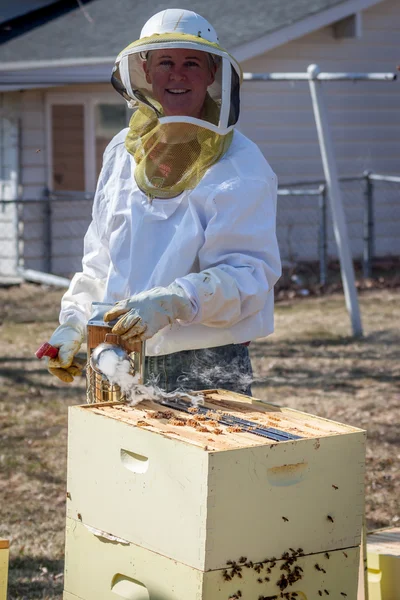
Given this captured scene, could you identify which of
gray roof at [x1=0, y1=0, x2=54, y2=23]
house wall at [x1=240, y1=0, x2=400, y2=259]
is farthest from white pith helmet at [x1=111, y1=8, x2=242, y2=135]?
gray roof at [x1=0, y1=0, x2=54, y2=23]

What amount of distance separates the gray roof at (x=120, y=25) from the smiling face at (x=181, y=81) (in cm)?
940

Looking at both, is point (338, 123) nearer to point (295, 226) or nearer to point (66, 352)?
point (295, 226)

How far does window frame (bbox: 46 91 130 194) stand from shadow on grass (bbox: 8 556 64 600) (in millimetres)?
8927

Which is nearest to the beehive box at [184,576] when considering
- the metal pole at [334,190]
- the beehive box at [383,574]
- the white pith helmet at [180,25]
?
the beehive box at [383,574]

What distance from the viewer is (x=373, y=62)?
13797 mm

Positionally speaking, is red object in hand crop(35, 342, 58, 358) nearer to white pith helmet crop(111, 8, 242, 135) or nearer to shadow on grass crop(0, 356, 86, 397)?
white pith helmet crop(111, 8, 242, 135)

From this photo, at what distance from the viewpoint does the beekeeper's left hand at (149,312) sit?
8.85 ft

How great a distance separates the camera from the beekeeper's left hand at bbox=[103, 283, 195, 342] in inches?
106

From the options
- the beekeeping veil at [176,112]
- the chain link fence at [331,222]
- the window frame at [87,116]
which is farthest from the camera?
the chain link fence at [331,222]

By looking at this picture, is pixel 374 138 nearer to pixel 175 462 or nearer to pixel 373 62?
pixel 373 62

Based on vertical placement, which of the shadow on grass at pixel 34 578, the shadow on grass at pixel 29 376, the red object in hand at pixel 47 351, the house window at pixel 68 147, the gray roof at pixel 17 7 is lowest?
the shadow on grass at pixel 34 578

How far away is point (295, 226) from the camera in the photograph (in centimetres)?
1363

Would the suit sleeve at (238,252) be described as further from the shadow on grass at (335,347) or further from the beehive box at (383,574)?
the shadow on grass at (335,347)

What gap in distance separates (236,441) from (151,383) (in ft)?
2.30
